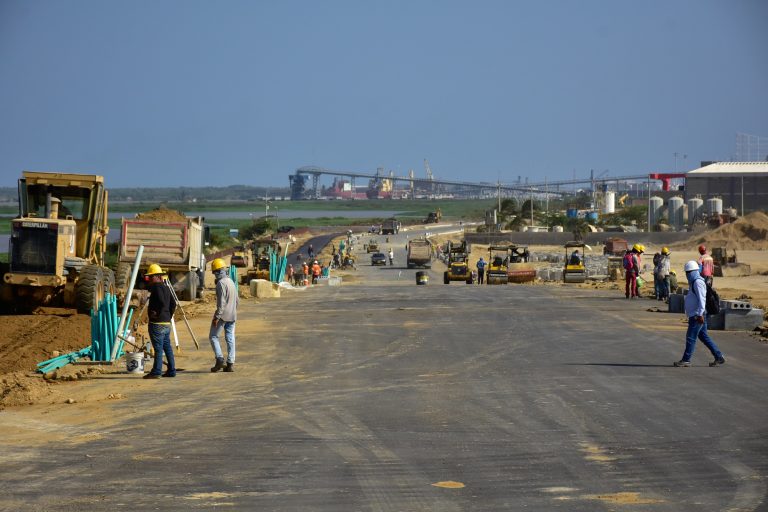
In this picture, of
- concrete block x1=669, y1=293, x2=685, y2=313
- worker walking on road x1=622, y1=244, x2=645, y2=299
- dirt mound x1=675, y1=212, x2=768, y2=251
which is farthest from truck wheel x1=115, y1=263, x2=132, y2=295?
dirt mound x1=675, y1=212, x2=768, y2=251

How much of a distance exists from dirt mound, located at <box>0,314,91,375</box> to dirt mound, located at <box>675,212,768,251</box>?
72560 millimetres

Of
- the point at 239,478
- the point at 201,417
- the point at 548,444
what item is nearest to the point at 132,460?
the point at 239,478

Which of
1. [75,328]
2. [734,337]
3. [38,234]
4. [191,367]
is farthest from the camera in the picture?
[38,234]

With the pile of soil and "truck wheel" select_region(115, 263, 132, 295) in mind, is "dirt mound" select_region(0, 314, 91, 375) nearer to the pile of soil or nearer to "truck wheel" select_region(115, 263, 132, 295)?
the pile of soil

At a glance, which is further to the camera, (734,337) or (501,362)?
(734,337)

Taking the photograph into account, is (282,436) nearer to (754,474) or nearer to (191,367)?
(754,474)

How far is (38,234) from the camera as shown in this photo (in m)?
26.4

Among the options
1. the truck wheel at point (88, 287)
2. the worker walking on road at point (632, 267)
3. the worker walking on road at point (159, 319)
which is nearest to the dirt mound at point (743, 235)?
the worker walking on road at point (632, 267)

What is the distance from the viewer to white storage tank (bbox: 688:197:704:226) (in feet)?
439

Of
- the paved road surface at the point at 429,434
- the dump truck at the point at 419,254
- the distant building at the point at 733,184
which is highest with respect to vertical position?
the distant building at the point at 733,184

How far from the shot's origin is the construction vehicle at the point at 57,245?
85.8 feet

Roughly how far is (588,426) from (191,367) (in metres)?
7.79

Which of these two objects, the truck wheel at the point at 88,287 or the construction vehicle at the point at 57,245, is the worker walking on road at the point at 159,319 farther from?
the truck wheel at the point at 88,287

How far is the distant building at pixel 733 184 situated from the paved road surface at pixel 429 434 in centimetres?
13640
